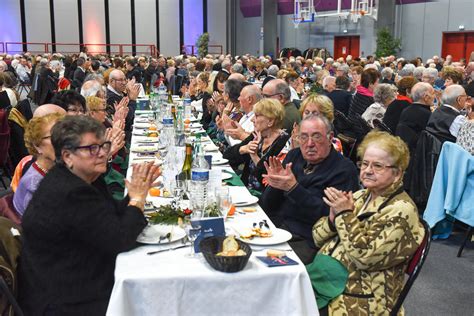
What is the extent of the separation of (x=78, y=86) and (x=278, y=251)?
369 inches

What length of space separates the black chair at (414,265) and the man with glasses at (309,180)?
57cm

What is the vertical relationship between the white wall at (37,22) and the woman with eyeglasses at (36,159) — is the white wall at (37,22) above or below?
above

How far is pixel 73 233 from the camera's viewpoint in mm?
1918

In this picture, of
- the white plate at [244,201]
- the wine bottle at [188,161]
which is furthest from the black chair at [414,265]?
the wine bottle at [188,161]

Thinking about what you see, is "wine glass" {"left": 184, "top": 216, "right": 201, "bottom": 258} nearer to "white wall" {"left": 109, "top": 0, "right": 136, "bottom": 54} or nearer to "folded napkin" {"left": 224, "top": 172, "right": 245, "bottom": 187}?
"folded napkin" {"left": 224, "top": 172, "right": 245, "bottom": 187}

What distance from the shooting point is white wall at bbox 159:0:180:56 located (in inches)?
976

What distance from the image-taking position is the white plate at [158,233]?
2.14 metres

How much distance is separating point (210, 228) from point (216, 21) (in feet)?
79.9

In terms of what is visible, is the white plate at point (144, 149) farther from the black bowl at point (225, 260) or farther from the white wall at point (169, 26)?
the white wall at point (169, 26)

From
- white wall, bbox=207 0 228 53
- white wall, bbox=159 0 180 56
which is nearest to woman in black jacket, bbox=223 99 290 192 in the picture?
white wall, bbox=159 0 180 56

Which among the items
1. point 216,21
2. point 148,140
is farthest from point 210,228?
point 216,21

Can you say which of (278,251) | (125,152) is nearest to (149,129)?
(125,152)

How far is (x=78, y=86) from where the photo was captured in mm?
10656

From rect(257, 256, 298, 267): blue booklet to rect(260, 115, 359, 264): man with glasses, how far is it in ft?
1.93
